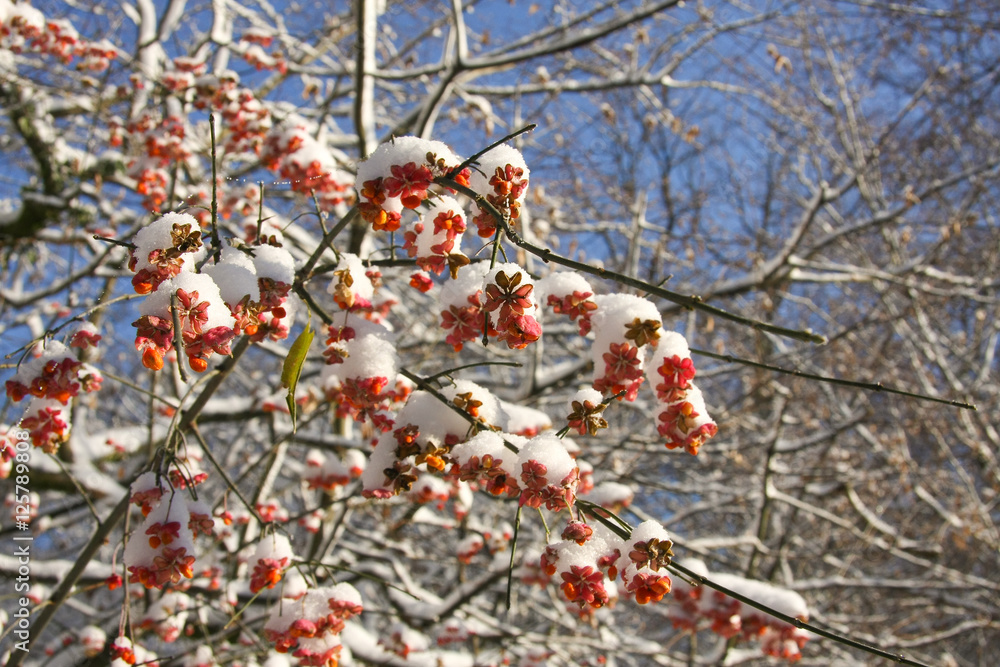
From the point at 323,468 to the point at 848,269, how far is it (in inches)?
163

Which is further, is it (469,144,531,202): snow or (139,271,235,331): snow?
(469,144,531,202): snow

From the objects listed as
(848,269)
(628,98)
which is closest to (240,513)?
(848,269)

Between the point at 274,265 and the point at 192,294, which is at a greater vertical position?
the point at 274,265

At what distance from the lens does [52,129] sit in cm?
570

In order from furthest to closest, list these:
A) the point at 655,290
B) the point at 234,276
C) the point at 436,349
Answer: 1. the point at 436,349
2. the point at 234,276
3. the point at 655,290

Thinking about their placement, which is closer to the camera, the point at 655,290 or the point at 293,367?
the point at 655,290

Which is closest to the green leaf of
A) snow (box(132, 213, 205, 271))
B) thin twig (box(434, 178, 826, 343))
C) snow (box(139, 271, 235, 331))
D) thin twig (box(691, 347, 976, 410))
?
snow (box(139, 271, 235, 331))

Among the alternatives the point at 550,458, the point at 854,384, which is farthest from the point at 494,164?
the point at 854,384

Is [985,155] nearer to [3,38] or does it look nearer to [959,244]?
[959,244]

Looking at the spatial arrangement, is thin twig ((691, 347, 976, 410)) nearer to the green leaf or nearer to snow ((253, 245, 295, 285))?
the green leaf

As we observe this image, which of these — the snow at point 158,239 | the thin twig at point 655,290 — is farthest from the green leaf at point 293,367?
the thin twig at point 655,290

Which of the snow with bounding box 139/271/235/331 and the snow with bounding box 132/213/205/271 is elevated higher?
the snow with bounding box 132/213/205/271

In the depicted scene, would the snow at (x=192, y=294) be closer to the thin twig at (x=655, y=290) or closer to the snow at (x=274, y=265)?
the snow at (x=274, y=265)

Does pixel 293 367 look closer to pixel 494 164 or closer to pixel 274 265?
pixel 274 265
